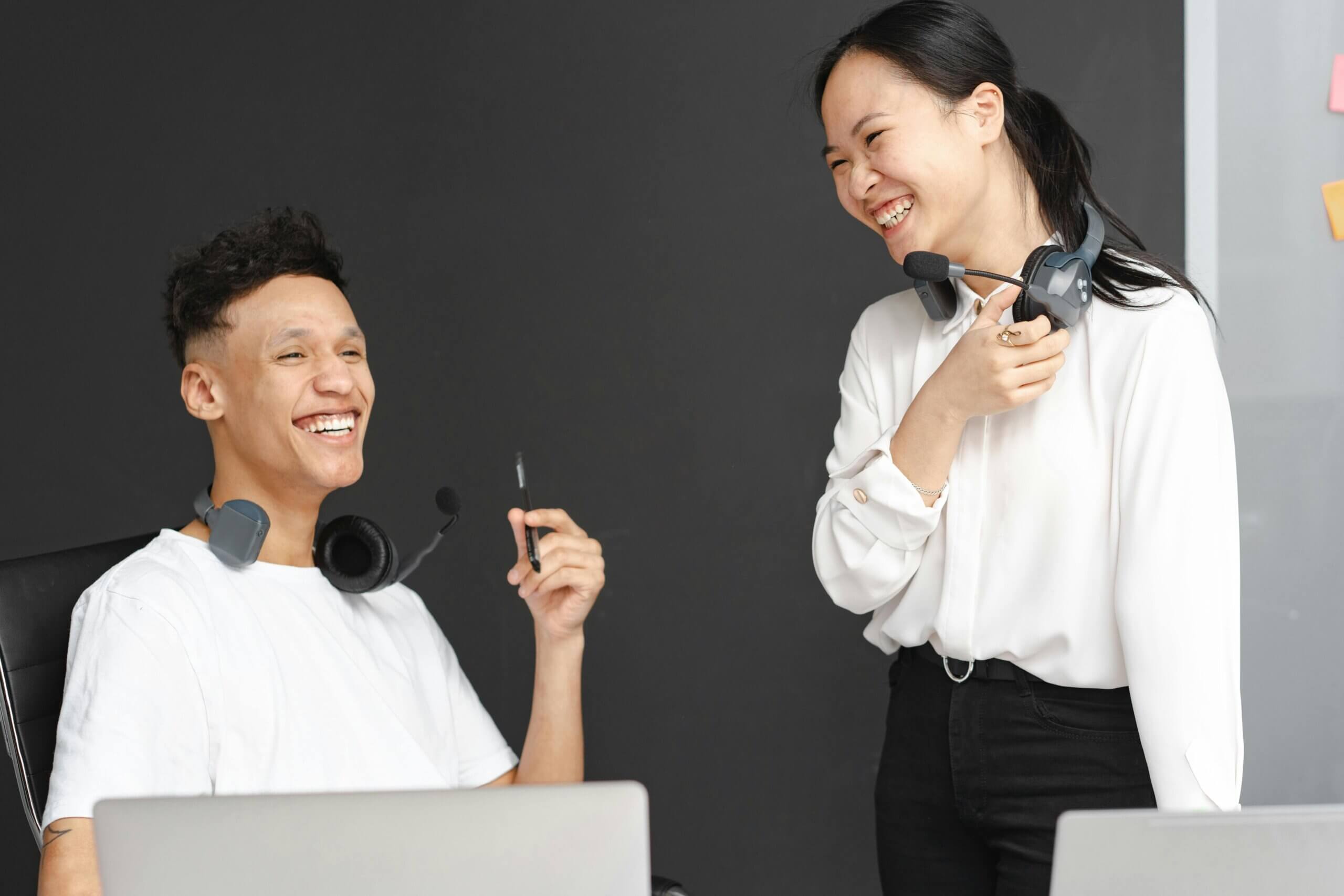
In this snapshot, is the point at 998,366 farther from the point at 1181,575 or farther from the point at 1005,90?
the point at 1005,90

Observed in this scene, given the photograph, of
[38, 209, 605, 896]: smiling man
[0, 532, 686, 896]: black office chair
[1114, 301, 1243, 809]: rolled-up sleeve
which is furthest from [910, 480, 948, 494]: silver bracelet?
[0, 532, 686, 896]: black office chair

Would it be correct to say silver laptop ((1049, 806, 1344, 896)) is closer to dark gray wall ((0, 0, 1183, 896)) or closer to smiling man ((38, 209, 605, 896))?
smiling man ((38, 209, 605, 896))

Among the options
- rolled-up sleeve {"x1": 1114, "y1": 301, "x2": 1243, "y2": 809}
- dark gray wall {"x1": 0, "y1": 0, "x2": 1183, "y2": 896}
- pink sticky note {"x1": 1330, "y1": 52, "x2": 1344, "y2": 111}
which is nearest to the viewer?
rolled-up sleeve {"x1": 1114, "y1": 301, "x2": 1243, "y2": 809}

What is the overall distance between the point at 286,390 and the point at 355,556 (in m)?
0.27

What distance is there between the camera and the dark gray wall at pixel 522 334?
2596 millimetres

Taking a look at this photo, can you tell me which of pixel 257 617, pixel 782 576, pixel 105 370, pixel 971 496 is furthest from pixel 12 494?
pixel 971 496

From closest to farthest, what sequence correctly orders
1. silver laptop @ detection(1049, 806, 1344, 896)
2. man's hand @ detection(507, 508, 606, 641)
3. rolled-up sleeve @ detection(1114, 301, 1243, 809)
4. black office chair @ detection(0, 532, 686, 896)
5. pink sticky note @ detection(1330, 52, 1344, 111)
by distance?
silver laptop @ detection(1049, 806, 1344, 896)
rolled-up sleeve @ detection(1114, 301, 1243, 809)
black office chair @ detection(0, 532, 686, 896)
man's hand @ detection(507, 508, 606, 641)
pink sticky note @ detection(1330, 52, 1344, 111)

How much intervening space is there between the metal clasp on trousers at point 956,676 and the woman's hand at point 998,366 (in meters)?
0.33

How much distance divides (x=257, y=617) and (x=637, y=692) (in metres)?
1.23

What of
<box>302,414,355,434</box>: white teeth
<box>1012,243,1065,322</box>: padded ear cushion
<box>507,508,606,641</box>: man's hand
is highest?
<box>1012,243,1065,322</box>: padded ear cushion

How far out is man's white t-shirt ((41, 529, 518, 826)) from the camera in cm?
134

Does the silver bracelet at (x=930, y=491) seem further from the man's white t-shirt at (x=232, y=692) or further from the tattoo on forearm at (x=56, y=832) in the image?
the tattoo on forearm at (x=56, y=832)

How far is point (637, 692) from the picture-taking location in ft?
8.66

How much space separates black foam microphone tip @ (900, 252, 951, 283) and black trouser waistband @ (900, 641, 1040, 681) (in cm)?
50
